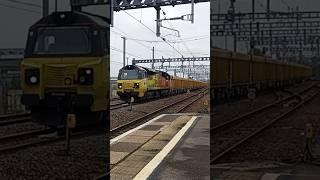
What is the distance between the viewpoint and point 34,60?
17.7ft

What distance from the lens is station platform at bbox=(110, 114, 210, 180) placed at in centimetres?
383

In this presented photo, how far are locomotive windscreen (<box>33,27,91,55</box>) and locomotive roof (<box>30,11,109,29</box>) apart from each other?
0.11 m

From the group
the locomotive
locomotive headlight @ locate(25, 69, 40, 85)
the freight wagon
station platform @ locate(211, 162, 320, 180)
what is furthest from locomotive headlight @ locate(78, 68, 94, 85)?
the freight wagon

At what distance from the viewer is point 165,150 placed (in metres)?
4.35

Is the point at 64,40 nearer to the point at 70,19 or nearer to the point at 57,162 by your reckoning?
the point at 70,19

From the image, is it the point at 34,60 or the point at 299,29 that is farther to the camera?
the point at 299,29

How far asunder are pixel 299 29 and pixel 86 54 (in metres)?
24.6

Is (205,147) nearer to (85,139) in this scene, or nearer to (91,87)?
(91,87)

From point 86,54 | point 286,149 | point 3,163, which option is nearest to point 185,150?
point 86,54

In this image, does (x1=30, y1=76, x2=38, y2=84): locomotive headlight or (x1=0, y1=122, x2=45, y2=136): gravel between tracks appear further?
(x1=0, y1=122, x2=45, y2=136): gravel between tracks

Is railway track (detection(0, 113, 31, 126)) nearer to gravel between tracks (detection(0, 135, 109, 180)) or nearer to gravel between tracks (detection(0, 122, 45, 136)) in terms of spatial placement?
gravel between tracks (detection(0, 122, 45, 136))

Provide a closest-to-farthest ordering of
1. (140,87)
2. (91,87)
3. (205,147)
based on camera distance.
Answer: (205,147) → (91,87) → (140,87)

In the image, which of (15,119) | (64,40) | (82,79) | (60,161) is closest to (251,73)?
(15,119)

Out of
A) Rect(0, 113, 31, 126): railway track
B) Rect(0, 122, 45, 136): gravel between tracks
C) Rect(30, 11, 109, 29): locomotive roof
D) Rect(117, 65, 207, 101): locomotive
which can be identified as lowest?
Rect(0, 122, 45, 136): gravel between tracks
